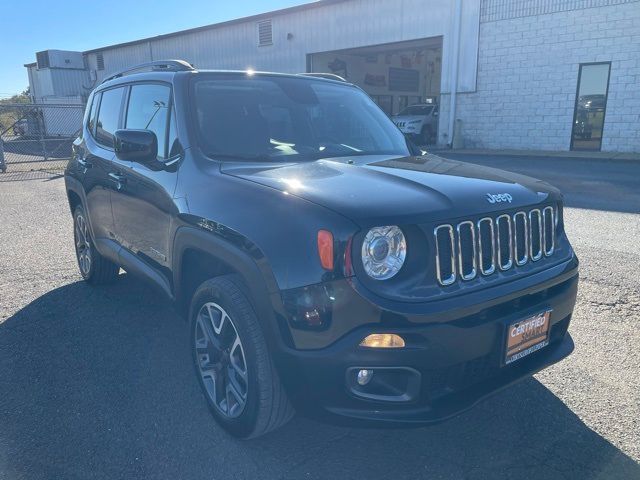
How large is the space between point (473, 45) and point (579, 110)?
4.27m

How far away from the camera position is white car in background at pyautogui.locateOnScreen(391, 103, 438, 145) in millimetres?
20953

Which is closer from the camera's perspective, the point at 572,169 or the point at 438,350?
the point at 438,350

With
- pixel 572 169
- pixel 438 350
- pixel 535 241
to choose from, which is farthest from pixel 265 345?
pixel 572 169

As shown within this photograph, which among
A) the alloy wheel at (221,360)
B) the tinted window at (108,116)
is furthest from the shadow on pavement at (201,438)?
the tinted window at (108,116)

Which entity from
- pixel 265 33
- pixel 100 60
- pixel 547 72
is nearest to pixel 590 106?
pixel 547 72

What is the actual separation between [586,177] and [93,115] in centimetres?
1088

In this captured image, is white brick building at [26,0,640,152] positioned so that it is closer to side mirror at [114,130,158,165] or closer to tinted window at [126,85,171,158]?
tinted window at [126,85,171,158]

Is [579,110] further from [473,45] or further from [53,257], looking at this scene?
[53,257]

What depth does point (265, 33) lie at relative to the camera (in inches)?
976

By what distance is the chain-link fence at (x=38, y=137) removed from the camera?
17847 mm

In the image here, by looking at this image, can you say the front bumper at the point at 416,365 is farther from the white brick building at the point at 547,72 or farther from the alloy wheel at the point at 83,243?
the white brick building at the point at 547,72

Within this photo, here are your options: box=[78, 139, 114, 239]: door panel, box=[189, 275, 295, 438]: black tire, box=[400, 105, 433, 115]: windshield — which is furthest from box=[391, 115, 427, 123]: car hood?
box=[189, 275, 295, 438]: black tire

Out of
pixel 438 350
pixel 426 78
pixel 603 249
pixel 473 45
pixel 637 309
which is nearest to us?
pixel 438 350

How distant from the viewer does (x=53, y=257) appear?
611 centimetres
